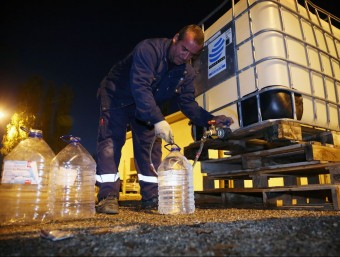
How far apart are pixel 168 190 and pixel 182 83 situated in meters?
1.49

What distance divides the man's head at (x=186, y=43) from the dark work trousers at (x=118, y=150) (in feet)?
2.99

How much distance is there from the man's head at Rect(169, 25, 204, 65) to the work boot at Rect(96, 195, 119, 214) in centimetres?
185

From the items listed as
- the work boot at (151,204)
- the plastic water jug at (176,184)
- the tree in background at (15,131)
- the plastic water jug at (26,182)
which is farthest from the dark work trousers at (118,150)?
the tree in background at (15,131)

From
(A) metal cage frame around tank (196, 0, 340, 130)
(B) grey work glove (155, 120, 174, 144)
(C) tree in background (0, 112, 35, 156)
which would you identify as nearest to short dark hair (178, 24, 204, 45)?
(A) metal cage frame around tank (196, 0, 340, 130)

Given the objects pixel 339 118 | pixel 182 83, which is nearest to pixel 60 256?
pixel 182 83

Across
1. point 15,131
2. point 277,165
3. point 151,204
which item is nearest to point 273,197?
point 277,165

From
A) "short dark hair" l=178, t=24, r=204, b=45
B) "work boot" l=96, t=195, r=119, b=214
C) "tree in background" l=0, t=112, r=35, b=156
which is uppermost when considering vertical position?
"tree in background" l=0, t=112, r=35, b=156

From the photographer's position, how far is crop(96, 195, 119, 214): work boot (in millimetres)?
2859

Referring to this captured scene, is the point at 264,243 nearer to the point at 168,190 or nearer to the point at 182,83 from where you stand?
the point at 168,190

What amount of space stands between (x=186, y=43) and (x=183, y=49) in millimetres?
87

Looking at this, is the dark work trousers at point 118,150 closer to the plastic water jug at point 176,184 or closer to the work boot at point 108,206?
the work boot at point 108,206

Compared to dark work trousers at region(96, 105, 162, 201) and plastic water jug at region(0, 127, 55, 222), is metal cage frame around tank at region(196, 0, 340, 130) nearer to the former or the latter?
dark work trousers at region(96, 105, 162, 201)

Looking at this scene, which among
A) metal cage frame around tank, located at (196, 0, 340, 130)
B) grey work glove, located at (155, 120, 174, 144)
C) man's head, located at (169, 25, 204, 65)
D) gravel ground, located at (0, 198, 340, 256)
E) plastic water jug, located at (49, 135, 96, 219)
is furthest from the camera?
metal cage frame around tank, located at (196, 0, 340, 130)

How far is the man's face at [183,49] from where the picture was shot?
310cm
